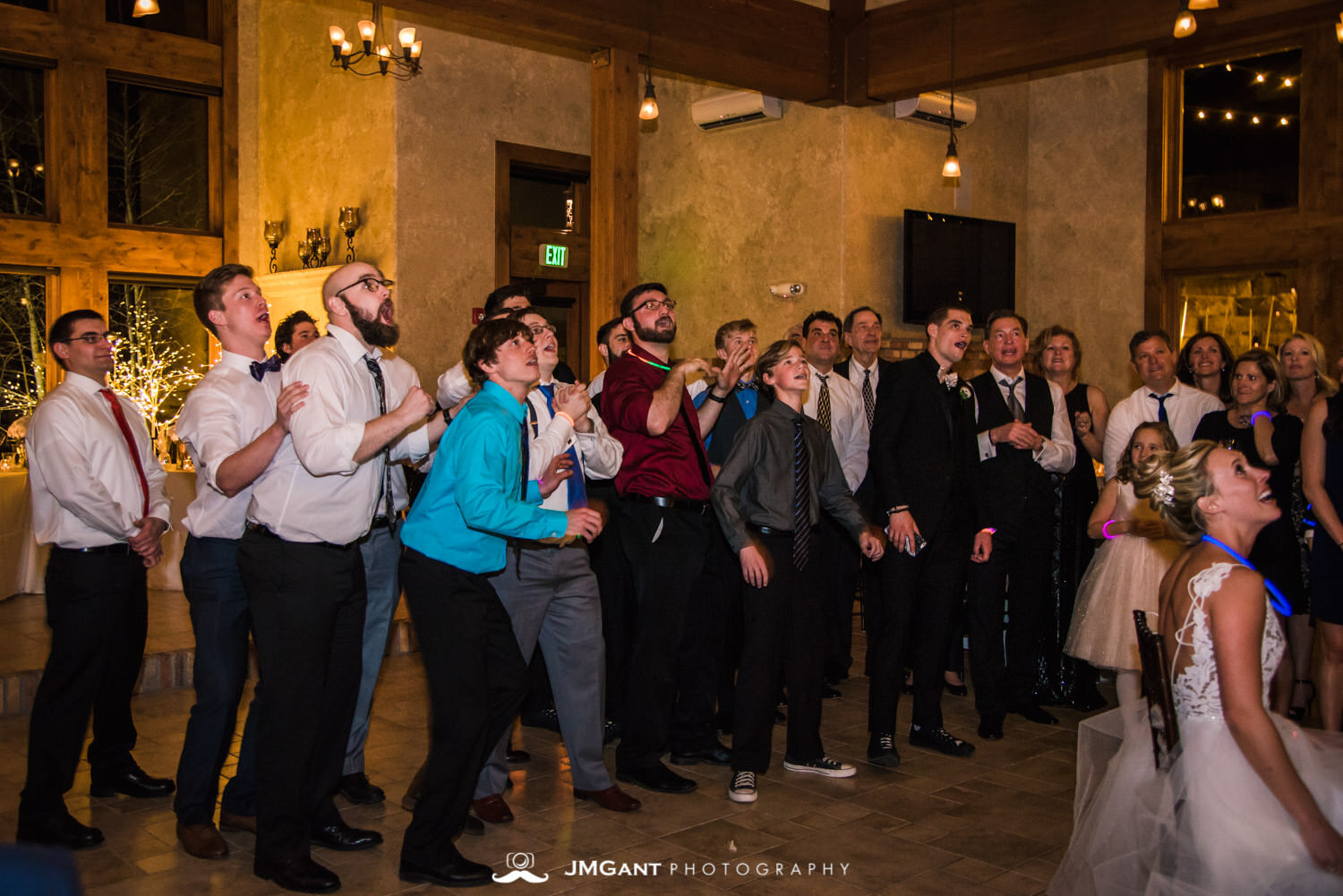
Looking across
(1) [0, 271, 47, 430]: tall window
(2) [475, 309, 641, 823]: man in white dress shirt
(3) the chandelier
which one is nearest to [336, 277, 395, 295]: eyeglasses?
(2) [475, 309, 641, 823]: man in white dress shirt

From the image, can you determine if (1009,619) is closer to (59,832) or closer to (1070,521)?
(1070,521)

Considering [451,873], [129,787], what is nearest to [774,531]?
[451,873]

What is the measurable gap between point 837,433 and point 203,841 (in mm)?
3437

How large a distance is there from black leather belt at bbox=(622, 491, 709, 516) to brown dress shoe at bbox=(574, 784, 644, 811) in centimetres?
97

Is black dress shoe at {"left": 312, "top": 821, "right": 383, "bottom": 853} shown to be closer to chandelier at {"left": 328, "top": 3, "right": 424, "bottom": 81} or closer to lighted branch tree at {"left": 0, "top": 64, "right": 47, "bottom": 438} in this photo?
chandelier at {"left": 328, "top": 3, "right": 424, "bottom": 81}

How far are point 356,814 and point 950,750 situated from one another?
2.24m

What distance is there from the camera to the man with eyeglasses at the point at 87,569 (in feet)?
11.4

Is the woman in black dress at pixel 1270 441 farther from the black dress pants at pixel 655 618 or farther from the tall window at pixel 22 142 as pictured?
the tall window at pixel 22 142

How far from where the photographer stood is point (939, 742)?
→ 14.8ft

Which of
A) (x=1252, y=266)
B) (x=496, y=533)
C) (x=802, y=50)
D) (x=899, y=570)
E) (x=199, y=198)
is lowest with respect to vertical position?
(x=899, y=570)

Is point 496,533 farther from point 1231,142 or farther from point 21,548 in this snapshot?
point 1231,142

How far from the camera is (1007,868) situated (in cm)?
332

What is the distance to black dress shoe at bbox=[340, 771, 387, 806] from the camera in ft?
12.7

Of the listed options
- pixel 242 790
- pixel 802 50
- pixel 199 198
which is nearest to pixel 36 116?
pixel 199 198
